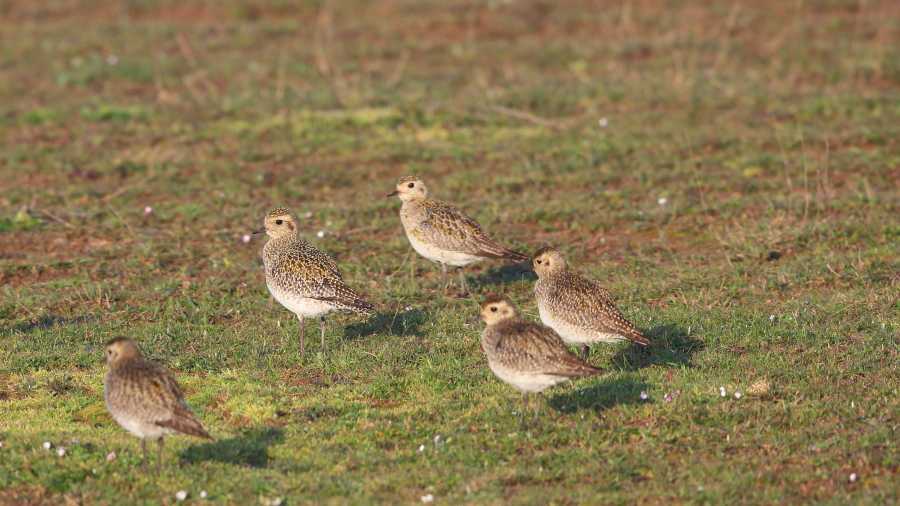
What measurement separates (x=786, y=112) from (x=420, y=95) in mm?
7831

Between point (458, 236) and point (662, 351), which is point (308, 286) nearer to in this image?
point (458, 236)

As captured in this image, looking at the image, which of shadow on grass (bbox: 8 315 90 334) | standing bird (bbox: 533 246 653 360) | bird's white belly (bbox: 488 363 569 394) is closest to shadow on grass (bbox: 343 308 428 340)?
standing bird (bbox: 533 246 653 360)

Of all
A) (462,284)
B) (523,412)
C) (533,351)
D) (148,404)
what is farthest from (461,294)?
(148,404)

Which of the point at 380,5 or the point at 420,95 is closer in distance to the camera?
the point at 420,95

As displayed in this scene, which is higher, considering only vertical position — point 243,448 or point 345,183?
point 243,448

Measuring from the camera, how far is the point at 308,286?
38.8 feet

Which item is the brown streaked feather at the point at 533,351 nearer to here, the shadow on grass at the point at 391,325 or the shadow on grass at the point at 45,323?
the shadow on grass at the point at 391,325

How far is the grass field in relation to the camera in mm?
9203

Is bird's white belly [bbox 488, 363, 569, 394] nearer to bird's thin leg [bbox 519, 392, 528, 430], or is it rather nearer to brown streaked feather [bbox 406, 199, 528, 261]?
bird's thin leg [bbox 519, 392, 528, 430]

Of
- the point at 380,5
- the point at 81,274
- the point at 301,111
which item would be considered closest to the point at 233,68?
the point at 301,111

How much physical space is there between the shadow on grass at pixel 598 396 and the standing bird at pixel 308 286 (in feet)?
8.25

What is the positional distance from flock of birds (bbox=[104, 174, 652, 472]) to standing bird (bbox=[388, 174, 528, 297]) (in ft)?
0.04

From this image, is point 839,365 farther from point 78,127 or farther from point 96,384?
point 78,127

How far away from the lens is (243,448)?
9516 mm
